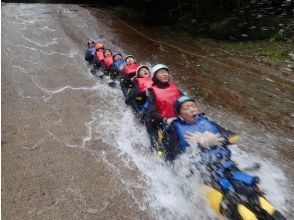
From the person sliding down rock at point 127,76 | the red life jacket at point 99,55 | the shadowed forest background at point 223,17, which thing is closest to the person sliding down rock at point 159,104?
the person sliding down rock at point 127,76

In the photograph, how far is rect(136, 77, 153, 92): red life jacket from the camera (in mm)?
6911

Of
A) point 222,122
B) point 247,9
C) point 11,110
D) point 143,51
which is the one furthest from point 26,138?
point 247,9

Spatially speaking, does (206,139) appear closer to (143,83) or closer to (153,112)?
(153,112)

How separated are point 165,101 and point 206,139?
1.50 m

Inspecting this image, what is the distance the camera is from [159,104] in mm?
5727

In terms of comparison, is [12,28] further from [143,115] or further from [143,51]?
[143,115]

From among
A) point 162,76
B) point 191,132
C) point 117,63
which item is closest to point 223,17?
point 117,63

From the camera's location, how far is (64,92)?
862 cm

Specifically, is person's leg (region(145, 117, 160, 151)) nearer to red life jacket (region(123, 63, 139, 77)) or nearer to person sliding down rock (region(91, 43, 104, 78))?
red life jacket (region(123, 63, 139, 77))

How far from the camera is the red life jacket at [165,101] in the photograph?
567cm

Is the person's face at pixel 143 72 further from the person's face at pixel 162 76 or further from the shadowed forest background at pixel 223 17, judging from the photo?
the shadowed forest background at pixel 223 17

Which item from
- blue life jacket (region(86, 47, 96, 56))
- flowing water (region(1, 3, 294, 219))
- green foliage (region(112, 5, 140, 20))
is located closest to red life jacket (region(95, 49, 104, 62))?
blue life jacket (region(86, 47, 96, 56))

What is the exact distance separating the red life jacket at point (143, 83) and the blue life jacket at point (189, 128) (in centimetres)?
230

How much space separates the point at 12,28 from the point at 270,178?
12820 millimetres
